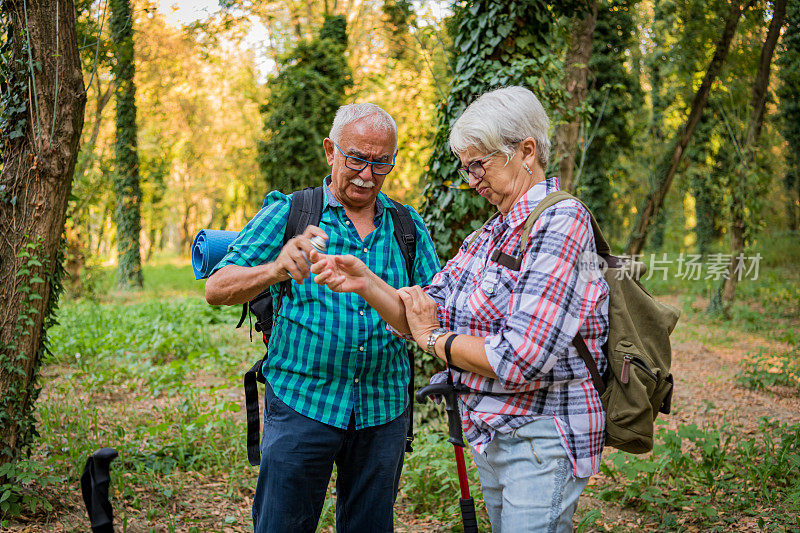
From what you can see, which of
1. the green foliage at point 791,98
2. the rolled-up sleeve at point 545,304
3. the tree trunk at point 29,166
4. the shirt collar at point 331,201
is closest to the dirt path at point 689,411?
the tree trunk at point 29,166

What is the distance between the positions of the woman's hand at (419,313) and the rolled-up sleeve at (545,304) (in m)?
0.33

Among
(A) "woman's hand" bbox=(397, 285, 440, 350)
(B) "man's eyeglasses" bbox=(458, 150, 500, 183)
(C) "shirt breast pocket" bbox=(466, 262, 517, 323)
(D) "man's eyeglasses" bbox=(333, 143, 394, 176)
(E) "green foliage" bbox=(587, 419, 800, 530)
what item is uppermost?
(D) "man's eyeglasses" bbox=(333, 143, 394, 176)

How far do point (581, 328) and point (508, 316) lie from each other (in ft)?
0.91

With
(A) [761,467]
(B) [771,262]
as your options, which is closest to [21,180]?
(A) [761,467]

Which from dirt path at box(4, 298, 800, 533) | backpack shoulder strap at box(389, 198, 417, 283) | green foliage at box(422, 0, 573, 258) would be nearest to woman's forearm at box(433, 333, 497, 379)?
backpack shoulder strap at box(389, 198, 417, 283)

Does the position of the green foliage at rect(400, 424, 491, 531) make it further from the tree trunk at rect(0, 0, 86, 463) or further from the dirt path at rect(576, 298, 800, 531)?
the tree trunk at rect(0, 0, 86, 463)

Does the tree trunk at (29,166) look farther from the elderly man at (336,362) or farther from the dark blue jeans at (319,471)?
the dark blue jeans at (319,471)

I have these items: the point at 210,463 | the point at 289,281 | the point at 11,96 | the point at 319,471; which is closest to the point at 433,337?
the point at 289,281

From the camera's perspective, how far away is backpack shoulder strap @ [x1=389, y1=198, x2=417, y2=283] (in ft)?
9.07

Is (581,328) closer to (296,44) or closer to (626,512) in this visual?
(626,512)

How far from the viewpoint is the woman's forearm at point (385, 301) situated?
2.18 m

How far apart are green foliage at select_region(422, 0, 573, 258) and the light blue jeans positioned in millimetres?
3539

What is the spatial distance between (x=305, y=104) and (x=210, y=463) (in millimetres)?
9932

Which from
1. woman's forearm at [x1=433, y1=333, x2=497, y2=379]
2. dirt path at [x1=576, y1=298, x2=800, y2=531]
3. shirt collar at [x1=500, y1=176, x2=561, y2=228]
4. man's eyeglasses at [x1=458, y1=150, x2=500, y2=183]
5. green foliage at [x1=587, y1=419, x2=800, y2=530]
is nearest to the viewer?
woman's forearm at [x1=433, y1=333, x2=497, y2=379]
